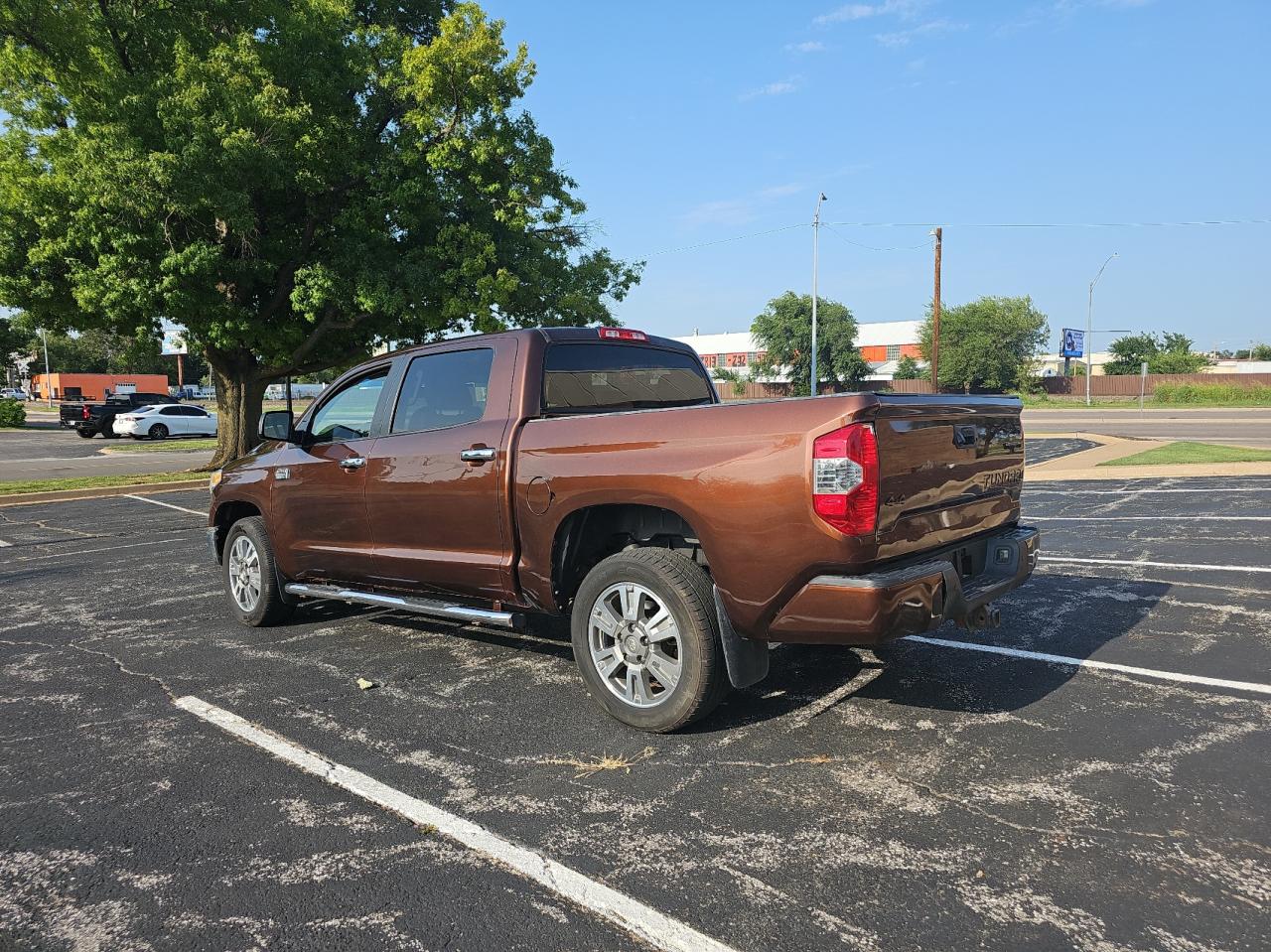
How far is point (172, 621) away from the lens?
6414 millimetres

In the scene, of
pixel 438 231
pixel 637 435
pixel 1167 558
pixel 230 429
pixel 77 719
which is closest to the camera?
pixel 637 435

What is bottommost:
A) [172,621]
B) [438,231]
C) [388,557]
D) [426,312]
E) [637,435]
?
[172,621]

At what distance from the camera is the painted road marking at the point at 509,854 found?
8.17ft

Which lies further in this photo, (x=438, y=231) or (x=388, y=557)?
(x=438, y=231)

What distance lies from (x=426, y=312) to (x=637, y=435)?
16.5 meters

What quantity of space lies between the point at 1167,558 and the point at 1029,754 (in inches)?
206

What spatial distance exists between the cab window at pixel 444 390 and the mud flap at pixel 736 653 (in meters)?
1.84

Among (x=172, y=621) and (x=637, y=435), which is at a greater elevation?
(x=637, y=435)

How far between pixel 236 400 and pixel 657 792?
2037 cm

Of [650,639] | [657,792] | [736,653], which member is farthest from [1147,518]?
[657,792]

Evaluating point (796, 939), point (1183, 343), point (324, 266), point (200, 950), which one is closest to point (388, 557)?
point (200, 950)

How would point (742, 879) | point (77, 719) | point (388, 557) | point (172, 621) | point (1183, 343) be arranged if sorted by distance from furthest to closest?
point (1183, 343)
point (172, 621)
point (388, 557)
point (77, 719)
point (742, 879)

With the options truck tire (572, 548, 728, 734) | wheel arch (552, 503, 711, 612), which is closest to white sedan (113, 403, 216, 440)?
wheel arch (552, 503, 711, 612)

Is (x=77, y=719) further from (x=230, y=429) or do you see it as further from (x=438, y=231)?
(x=230, y=429)
